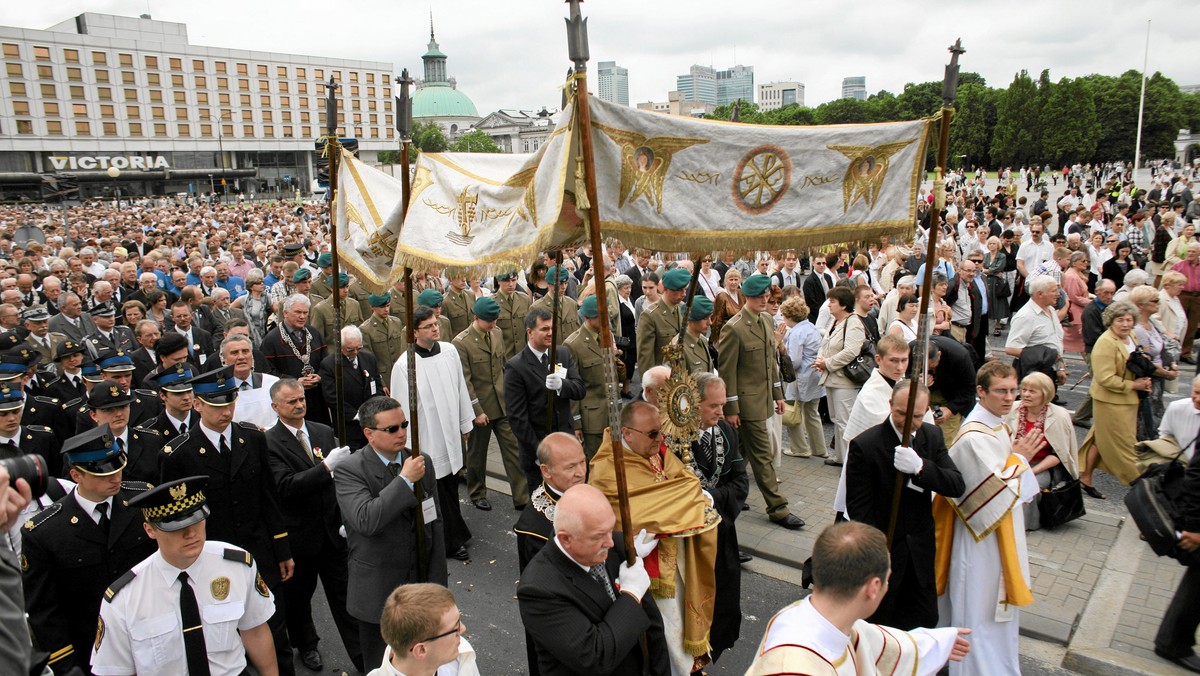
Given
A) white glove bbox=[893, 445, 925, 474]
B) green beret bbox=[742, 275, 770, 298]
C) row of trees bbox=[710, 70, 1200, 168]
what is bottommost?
white glove bbox=[893, 445, 925, 474]

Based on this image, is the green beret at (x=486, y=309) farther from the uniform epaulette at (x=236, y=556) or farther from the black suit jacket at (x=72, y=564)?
the uniform epaulette at (x=236, y=556)

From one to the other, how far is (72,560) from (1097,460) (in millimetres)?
8148

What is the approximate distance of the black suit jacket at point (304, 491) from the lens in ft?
16.0

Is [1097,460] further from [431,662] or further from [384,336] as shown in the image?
[384,336]

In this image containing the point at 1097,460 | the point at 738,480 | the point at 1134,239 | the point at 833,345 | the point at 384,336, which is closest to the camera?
the point at 738,480

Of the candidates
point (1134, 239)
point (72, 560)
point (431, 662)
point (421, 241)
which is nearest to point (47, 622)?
point (72, 560)

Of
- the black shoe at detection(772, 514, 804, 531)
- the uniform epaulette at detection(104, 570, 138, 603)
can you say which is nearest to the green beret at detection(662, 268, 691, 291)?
the black shoe at detection(772, 514, 804, 531)

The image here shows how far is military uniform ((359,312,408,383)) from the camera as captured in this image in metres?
8.61

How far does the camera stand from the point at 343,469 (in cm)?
440

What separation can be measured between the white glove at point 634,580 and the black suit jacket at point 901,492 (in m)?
1.70

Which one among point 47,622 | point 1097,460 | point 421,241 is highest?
point 421,241

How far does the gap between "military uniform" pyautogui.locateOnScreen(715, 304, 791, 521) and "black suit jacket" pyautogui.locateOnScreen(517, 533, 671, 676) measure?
3.89 metres

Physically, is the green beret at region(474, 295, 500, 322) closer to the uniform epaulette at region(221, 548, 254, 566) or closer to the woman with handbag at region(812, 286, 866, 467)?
the woman with handbag at region(812, 286, 866, 467)

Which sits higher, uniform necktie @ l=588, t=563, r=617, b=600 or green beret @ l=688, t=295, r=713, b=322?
green beret @ l=688, t=295, r=713, b=322
